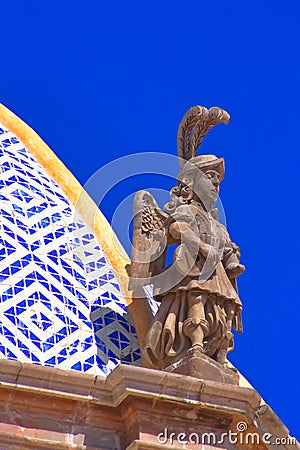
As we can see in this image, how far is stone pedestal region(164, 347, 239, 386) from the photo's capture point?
17.9m

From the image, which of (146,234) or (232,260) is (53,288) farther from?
(232,260)

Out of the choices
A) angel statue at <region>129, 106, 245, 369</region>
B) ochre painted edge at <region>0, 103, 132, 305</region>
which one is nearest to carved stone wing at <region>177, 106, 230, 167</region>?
angel statue at <region>129, 106, 245, 369</region>

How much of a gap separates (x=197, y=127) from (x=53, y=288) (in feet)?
7.49

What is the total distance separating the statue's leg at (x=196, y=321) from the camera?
18344mm

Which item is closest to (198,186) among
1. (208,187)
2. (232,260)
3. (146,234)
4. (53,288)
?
(208,187)

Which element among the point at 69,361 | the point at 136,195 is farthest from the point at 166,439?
the point at 136,195

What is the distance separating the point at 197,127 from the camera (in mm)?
20391

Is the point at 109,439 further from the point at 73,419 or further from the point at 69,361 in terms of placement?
the point at 69,361

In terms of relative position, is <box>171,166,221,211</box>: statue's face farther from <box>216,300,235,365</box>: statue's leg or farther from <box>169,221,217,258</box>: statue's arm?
<box>216,300,235,365</box>: statue's leg

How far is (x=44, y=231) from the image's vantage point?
20.9m

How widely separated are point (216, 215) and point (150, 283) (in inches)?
41.4

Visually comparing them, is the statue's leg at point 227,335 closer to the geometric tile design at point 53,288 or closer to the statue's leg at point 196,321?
the statue's leg at point 196,321

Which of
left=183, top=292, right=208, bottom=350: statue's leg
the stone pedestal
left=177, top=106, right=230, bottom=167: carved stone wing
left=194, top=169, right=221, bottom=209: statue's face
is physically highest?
left=177, top=106, right=230, bottom=167: carved stone wing

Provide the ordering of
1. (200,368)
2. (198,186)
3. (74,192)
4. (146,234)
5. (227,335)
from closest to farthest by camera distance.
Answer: (200,368) < (227,335) < (146,234) < (198,186) < (74,192)
